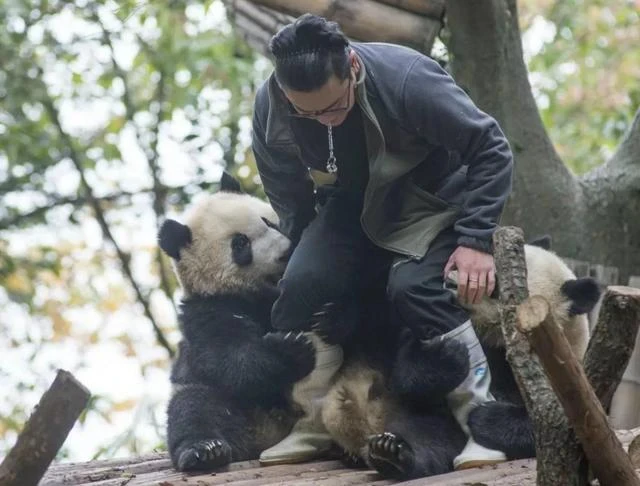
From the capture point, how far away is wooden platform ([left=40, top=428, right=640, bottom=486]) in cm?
350

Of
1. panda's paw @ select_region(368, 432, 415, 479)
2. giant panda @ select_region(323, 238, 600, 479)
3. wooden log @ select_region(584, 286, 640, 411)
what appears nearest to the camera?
wooden log @ select_region(584, 286, 640, 411)

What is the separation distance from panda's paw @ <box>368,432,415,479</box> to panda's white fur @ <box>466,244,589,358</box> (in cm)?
72

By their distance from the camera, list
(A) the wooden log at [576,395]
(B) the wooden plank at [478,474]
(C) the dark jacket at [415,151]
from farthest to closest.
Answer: (C) the dark jacket at [415,151]
(B) the wooden plank at [478,474]
(A) the wooden log at [576,395]

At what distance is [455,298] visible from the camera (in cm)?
402

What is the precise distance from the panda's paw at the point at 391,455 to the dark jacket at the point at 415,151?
73 centimetres

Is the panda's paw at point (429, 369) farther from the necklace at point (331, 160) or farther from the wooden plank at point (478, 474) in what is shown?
the necklace at point (331, 160)

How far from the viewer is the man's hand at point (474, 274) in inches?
152

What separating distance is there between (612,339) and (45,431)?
1504 millimetres

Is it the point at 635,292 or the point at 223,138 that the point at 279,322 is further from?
the point at 223,138

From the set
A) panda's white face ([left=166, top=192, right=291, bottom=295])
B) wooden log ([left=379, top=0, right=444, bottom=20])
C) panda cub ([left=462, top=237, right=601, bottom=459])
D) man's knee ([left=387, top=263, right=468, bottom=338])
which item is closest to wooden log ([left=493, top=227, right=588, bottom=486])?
man's knee ([left=387, top=263, right=468, bottom=338])

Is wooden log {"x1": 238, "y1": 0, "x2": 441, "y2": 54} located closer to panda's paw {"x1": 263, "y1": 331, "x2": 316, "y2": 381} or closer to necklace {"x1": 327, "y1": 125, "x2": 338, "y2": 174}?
necklace {"x1": 327, "y1": 125, "x2": 338, "y2": 174}

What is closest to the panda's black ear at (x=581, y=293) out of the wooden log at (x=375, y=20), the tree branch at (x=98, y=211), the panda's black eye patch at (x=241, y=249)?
the panda's black eye patch at (x=241, y=249)

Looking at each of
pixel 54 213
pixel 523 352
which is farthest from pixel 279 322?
pixel 54 213

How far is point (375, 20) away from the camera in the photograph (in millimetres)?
5770
